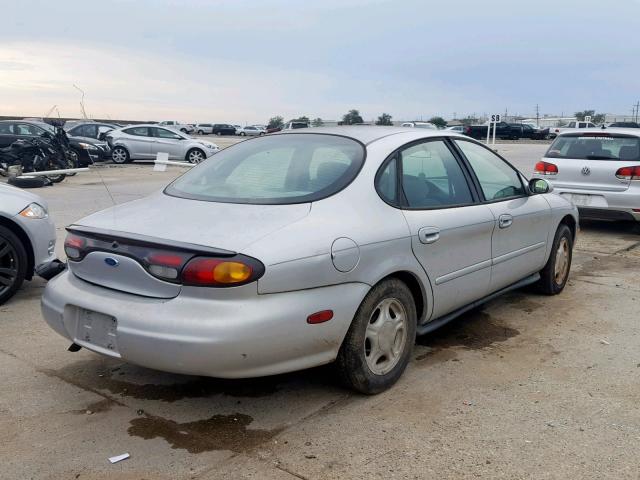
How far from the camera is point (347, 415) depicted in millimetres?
3441

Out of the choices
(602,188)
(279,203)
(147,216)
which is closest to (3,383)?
(147,216)

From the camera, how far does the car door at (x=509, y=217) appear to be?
15.2ft

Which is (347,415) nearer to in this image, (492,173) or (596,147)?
(492,173)

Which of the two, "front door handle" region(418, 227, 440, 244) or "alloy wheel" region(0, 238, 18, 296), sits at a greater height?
"front door handle" region(418, 227, 440, 244)

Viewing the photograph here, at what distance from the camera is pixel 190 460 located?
2994mm

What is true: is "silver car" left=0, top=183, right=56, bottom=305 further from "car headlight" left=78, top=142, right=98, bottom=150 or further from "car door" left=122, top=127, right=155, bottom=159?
"car door" left=122, top=127, right=155, bottom=159

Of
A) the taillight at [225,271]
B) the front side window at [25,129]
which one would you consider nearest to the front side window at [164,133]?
the front side window at [25,129]

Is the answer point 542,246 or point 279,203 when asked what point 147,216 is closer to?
point 279,203

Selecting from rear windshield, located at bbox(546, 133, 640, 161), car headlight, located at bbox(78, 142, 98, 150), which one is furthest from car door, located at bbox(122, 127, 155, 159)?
rear windshield, located at bbox(546, 133, 640, 161)

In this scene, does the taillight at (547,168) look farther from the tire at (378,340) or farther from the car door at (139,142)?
the car door at (139,142)

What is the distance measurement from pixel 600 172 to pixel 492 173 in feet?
15.7

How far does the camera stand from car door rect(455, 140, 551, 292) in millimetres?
4645

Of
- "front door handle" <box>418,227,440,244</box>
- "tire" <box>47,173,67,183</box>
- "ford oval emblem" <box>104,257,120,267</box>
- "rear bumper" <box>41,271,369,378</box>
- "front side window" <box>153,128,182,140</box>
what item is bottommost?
"tire" <box>47,173,67,183</box>

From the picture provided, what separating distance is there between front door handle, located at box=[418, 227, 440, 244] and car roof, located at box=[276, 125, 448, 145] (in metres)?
0.67
